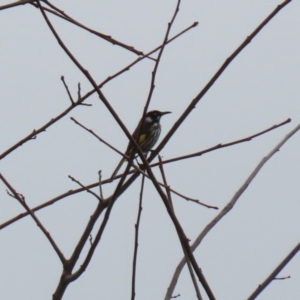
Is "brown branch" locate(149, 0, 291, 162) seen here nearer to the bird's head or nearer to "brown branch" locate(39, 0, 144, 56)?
"brown branch" locate(39, 0, 144, 56)

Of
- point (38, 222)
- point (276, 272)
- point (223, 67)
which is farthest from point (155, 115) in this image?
point (276, 272)

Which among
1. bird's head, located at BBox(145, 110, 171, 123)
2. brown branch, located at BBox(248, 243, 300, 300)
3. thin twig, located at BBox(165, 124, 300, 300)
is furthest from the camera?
bird's head, located at BBox(145, 110, 171, 123)

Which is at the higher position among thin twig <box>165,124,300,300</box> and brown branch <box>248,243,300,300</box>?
thin twig <box>165,124,300,300</box>

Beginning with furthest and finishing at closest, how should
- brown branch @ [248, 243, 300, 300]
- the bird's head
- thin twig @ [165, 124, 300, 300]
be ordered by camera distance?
the bird's head → thin twig @ [165, 124, 300, 300] → brown branch @ [248, 243, 300, 300]

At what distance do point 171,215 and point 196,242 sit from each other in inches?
16.1

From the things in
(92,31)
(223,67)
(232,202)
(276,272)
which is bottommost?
(276,272)

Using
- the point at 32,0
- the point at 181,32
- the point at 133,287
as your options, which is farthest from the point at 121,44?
the point at 133,287

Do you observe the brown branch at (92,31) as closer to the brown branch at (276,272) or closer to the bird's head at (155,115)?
the brown branch at (276,272)

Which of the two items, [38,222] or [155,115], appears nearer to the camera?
[38,222]

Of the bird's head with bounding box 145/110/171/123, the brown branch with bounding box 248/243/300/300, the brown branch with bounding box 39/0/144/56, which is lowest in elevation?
the brown branch with bounding box 248/243/300/300

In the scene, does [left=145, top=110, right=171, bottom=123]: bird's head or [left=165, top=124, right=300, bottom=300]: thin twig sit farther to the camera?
[left=145, top=110, right=171, bottom=123]: bird's head

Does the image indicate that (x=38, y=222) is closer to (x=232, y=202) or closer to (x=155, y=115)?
(x=232, y=202)

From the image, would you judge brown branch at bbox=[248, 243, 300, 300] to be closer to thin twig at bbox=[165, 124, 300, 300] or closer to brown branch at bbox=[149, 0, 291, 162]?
thin twig at bbox=[165, 124, 300, 300]

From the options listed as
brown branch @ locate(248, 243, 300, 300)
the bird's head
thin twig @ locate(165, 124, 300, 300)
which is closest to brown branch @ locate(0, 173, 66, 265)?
thin twig @ locate(165, 124, 300, 300)
